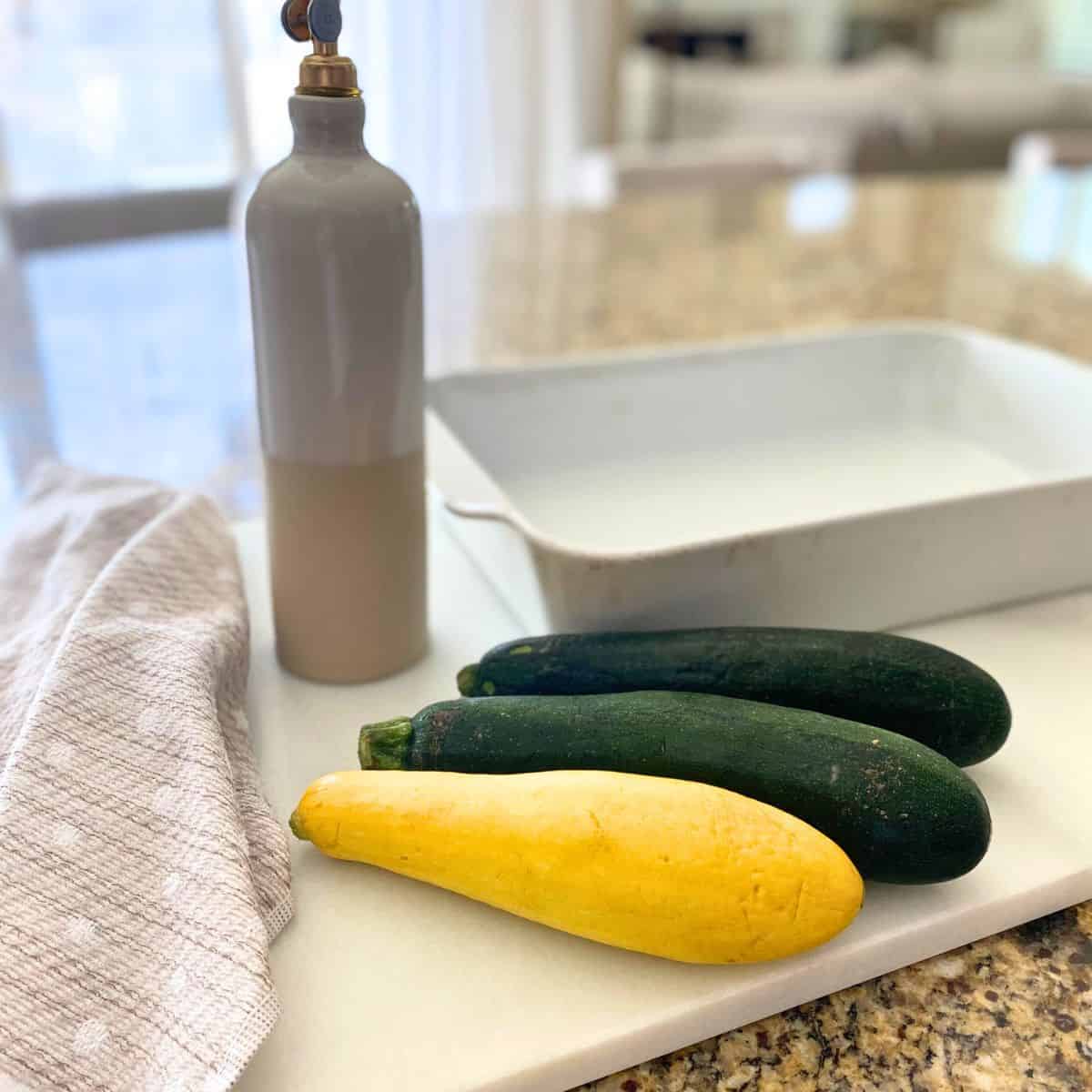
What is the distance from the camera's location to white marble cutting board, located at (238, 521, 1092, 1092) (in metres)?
0.36

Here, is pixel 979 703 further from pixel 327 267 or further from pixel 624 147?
pixel 624 147

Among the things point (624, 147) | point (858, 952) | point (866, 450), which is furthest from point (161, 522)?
point (624, 147)

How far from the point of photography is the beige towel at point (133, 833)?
340 millimetres

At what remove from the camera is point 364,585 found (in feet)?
1.74

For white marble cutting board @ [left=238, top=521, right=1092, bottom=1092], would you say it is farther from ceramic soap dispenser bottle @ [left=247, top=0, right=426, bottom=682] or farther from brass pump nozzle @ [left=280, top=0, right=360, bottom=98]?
brass pump nozzle @ [left=280, top=0, right=360, bottom=98]

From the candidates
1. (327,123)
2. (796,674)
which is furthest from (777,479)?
(327,123)

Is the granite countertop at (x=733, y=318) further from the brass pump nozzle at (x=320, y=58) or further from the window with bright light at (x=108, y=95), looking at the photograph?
the window with bright light at (x=108, y=95)

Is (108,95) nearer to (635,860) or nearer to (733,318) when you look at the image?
(733,318)

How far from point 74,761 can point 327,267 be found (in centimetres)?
24

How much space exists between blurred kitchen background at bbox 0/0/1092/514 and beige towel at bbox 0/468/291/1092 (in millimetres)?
292

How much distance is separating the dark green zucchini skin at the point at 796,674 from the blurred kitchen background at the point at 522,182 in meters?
0.41

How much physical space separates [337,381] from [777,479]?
1.39 ft

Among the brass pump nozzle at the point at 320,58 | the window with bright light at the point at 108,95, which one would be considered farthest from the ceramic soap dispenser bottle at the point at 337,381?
the window with bright light at the point at 108,95

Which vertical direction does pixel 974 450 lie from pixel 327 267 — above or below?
below
